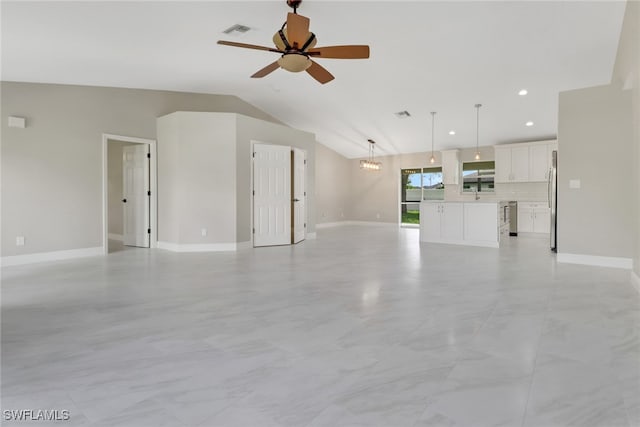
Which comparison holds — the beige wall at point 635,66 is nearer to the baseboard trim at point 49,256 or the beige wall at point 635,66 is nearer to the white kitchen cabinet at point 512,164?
the white kitchen cabinet at point 512,164

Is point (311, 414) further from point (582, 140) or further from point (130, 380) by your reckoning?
point (582, 140)

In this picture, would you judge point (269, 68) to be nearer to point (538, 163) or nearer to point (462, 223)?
point (462, 223)

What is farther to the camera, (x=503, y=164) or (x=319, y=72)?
(x=503, y=164)

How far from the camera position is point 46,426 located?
4.97ft

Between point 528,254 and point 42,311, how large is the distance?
668 centimetres

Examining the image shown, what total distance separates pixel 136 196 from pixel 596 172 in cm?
790

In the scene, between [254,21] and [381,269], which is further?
[381,269]

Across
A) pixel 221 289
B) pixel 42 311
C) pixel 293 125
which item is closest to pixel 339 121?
pixel 293 125

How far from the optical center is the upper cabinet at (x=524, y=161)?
924 centimetres

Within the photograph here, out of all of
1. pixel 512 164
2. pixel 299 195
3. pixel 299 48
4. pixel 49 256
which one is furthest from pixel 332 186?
pixel 299 48

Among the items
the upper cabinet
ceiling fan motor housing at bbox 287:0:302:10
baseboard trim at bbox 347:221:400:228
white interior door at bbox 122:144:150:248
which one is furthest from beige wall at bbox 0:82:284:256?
the upper cabinet

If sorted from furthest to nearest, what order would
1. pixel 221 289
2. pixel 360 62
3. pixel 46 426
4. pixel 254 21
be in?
pixel 360 62 → pixel 254 21 → pixel 221 289 → pixel 46 426

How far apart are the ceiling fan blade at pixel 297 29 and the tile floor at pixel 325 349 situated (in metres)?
2.46

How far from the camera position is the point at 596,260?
521 cm
